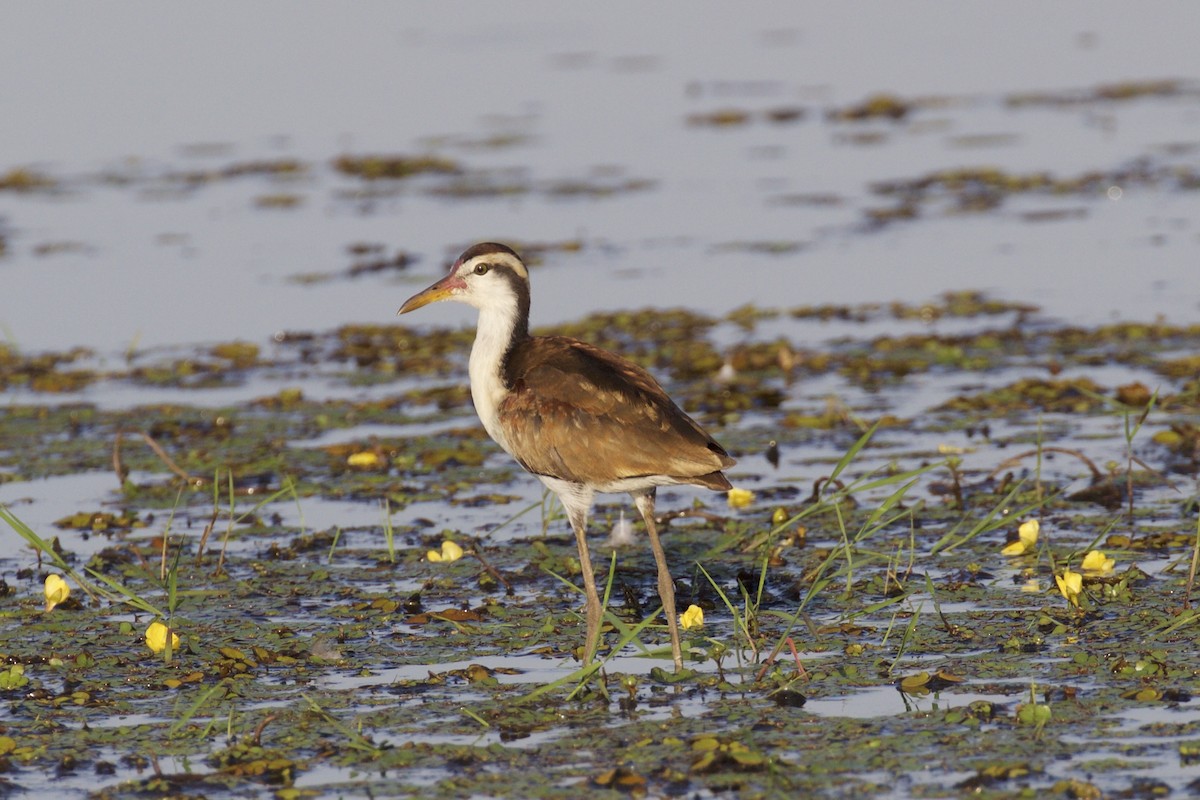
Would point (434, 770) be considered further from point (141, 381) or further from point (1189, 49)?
point (1189, 49)

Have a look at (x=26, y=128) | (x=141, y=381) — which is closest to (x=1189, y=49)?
(x=26, y=128)

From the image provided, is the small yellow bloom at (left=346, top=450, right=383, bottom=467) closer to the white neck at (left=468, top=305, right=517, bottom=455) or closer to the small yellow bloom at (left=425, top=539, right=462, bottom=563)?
the small yellow bloom at (left=425, top=539, right=462, bottom=563)

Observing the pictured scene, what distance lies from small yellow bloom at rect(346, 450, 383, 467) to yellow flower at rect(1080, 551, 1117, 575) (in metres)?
4.47

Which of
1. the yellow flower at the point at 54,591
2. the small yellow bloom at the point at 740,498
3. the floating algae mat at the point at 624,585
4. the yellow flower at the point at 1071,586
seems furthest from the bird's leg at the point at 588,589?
the yellow flower at the point at 54,591

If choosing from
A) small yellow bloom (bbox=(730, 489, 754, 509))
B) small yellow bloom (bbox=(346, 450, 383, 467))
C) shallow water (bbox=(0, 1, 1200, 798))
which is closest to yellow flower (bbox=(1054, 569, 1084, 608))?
shallow water (bbox=(0, 1, 1200, 798))

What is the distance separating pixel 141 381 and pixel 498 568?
5.34 m

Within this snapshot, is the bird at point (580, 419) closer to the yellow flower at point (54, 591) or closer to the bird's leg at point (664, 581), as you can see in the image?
the bird's leg at point (664, 581)

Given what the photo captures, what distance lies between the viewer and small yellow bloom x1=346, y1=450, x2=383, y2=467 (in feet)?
35.1

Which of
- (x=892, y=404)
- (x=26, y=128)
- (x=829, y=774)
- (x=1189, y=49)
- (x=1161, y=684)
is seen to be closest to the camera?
(x=829, y=774)

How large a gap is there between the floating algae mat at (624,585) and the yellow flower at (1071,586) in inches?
4.4

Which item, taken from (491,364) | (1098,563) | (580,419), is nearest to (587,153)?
(491,364)

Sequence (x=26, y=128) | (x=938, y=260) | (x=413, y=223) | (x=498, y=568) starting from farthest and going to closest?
(x=26, y=128), (x=413, y=223), (x=938, y=260), (x=498, y=568)

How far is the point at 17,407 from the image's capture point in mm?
12414

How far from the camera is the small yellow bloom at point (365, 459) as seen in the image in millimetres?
10703
